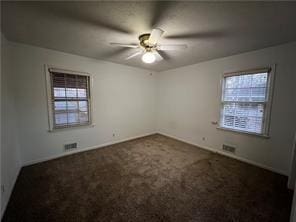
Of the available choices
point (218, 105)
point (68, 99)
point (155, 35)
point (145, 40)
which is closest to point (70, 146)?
point (68, 99)

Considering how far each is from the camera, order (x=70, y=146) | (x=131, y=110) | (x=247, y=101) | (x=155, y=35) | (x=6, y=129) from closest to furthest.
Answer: (x=155, y=35) < (x=6, y=129) < (x=247, y=101) < (x=70, y=146) < (x=131, y=110)

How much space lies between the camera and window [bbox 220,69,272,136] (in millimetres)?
2465

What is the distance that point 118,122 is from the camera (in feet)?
12.5

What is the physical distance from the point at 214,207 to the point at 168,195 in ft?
1.94

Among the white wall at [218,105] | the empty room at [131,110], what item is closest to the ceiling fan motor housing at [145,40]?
the empty room at [131,110]

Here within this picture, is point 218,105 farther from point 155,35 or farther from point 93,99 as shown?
point 93,99

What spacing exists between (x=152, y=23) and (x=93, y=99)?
235 centimetres

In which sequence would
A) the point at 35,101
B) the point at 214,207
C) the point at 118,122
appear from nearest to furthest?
the point at 214,207
the point at 35,101
the point at 118,122

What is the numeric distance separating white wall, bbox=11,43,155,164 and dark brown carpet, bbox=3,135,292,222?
1.65 ft

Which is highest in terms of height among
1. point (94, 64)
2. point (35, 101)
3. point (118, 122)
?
point (94, 64)

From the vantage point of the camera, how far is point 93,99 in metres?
3.27

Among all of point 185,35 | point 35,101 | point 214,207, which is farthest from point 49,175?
point 185,35

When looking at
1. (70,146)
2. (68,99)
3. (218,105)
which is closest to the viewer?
(68,99)

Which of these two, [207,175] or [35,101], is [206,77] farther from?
[35,101]
